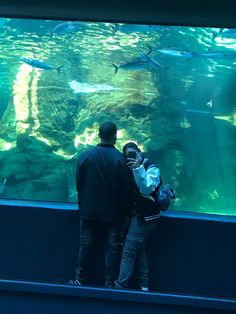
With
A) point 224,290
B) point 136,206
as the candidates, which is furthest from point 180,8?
point 224,290

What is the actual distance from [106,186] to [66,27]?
4.53m

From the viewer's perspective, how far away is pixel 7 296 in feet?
8.93

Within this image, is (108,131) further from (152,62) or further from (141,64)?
(152,62)

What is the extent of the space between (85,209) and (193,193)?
212 inches

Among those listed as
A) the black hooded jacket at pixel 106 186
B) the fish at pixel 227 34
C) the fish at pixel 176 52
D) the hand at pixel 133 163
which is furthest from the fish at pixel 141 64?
the hand at pixel 133 163

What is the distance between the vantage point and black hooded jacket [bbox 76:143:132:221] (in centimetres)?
382

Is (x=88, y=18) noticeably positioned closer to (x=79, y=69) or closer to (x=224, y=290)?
(x=224, y=290)

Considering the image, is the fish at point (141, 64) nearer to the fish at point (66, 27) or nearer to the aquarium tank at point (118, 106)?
the aquarium tank at point (118, 106)

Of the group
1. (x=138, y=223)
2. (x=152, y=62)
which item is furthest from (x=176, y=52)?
(x=138, y=223)

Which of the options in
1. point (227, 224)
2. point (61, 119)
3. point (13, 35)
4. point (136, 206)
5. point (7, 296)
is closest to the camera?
point (7, 296)

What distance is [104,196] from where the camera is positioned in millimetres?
3830

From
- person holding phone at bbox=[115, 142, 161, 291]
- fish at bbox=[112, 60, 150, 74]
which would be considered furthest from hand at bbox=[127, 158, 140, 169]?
fish at bbox=[112, 60, 150, 74]

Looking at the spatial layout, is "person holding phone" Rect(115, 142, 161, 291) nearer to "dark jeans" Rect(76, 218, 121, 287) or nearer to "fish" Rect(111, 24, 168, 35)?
"dark jeans" Rect(76, 218, 121, 287)

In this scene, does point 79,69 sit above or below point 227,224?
above
